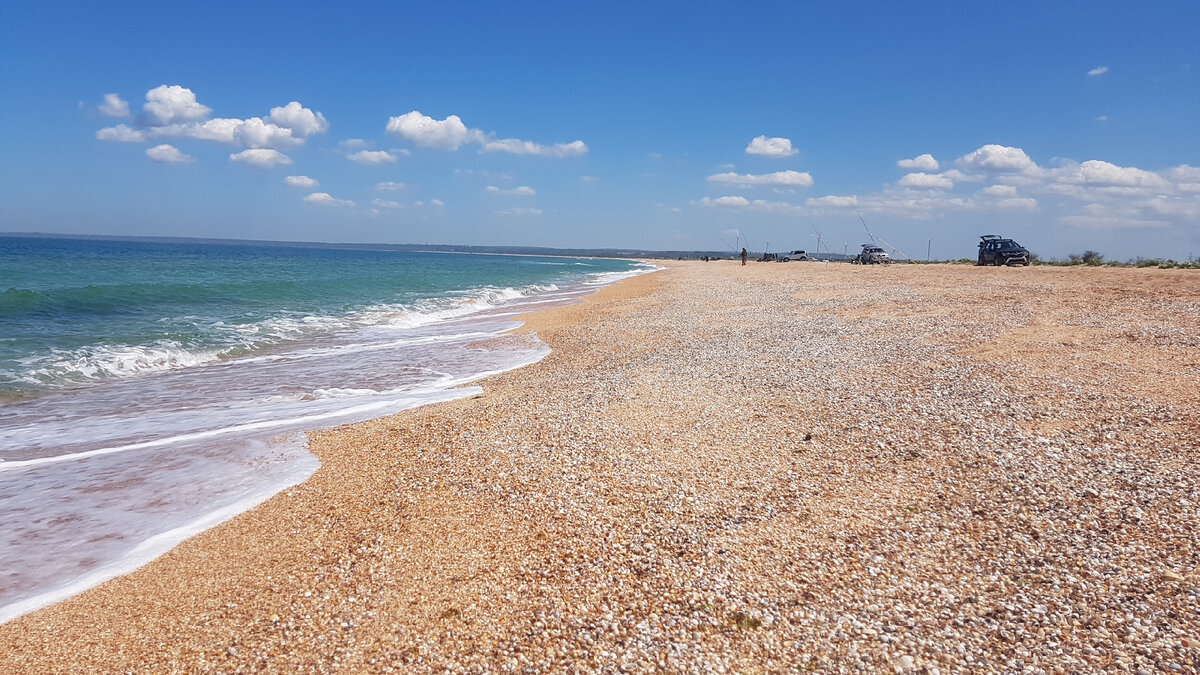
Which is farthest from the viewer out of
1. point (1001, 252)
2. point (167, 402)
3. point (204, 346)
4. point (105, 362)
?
point (1001, 252)

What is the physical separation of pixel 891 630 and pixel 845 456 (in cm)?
328

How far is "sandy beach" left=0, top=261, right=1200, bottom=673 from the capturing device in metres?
3.83

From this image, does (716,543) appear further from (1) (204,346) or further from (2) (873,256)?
(2) (873,256)

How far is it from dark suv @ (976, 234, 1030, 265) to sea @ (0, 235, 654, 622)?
108 ft

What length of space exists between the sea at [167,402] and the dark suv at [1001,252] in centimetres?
3300

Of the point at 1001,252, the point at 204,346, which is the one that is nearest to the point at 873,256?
the point at 1001,252

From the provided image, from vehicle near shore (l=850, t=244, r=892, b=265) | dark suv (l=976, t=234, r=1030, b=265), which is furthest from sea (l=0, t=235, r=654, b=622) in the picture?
vehicle near shore (l=850, t=244, r=892, b=265)

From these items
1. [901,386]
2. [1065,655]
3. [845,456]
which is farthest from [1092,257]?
[1065,655]

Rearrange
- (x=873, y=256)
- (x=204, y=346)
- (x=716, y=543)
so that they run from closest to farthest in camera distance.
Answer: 1. (x=716, y=543)
2. (x=204, y=346)
3. (x=873, y=256)

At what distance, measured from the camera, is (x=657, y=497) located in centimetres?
602

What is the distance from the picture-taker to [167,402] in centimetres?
1140

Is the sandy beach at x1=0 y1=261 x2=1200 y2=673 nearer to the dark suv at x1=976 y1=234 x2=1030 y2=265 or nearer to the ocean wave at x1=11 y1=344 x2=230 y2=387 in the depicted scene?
the ocean wave at x1=11 y1=344 x2=230 y2=387

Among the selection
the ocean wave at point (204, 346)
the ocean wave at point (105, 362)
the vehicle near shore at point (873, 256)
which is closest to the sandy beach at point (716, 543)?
the ocean wave at point (105, 362)

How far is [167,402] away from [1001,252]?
45.3m
